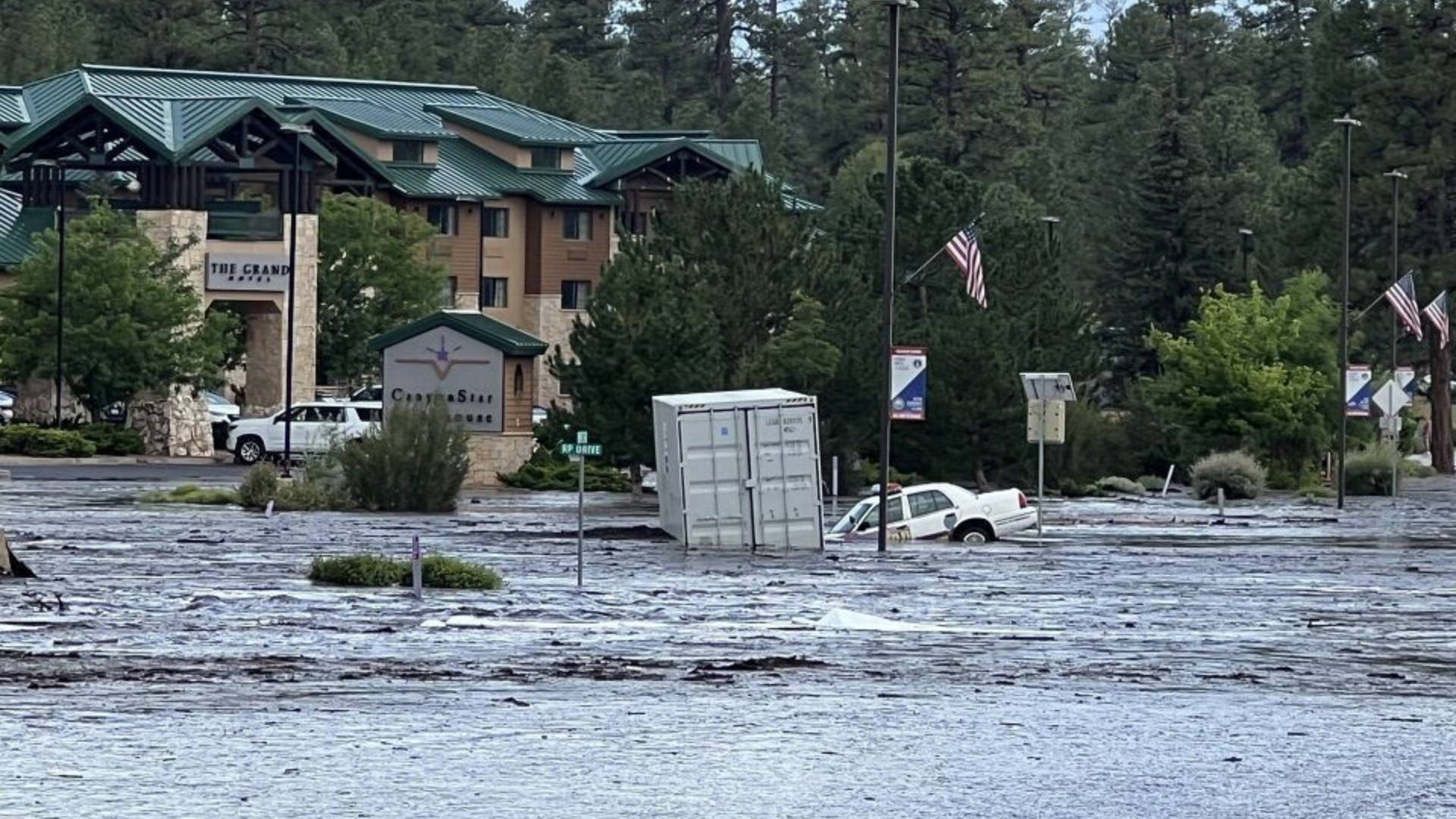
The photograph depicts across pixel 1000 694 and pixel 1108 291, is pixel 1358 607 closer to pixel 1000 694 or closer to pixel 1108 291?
pixel 1000 694

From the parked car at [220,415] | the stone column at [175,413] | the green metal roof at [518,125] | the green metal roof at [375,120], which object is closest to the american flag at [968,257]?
the stone column at [175,413]

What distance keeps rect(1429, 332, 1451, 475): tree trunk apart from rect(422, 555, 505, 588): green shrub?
202 feet

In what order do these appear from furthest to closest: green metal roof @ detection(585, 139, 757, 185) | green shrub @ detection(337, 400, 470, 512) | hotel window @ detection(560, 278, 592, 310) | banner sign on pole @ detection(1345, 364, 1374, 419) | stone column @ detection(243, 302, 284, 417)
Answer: hotel window @ detection(560, 278, 592, 310)
green metal roof @ detection(585, 139, 757, 185)
stone column @ detection(243, 302, 284, 417)
banner sign on pole @ detection(1345, 364, 1374, 419)
green shrub @ detection(337, 400, 470, 512)

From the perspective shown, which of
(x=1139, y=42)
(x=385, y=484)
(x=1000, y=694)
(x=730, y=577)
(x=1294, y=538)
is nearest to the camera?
(x=1000, y=694)

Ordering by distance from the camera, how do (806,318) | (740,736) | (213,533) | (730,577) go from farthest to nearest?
(806,318)
(213,533)
(730,577)
(740,736)

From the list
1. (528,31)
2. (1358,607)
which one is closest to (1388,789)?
(1358,607)

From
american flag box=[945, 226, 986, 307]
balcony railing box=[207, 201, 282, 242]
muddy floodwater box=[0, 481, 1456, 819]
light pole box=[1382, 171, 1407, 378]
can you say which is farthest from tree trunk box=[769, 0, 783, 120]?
muddy floodwater box=[0, 481, 1456, 819]

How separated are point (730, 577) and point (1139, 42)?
105331mm

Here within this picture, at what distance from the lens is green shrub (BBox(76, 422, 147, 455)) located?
237ft

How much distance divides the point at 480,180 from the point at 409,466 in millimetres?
48783

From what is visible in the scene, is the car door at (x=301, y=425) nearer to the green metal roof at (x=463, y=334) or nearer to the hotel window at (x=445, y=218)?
the green metal roof at (x=463, y=334)

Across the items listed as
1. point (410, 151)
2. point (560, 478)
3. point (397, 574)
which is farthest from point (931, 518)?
point (410, 151)

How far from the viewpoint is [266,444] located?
72.0m

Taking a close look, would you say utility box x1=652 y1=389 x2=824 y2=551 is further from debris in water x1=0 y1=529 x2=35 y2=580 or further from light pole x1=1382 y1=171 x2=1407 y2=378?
light pole x1=1382 y1=171 x2=1407 y2=378
